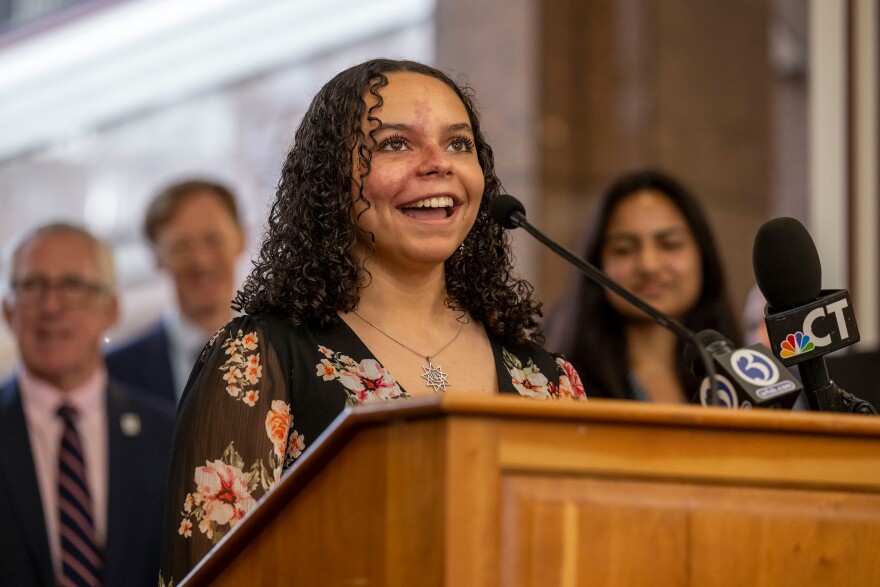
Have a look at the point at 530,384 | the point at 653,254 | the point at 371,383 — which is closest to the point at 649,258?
the point at 653,254

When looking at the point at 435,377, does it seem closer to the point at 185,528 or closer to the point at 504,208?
the point at 504,208

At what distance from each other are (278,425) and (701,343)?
2.18 feet

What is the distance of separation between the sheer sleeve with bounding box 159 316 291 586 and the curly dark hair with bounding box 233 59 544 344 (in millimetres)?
150

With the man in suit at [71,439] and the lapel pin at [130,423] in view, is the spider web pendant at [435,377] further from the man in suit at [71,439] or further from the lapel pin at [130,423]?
the lapel pin at [130,423]

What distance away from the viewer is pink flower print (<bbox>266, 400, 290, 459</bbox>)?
207 cm

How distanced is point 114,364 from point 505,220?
8.94 ft

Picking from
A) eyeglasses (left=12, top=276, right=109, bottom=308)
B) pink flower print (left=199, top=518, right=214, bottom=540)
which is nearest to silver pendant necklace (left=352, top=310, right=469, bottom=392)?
pink flower print (left=199, top=518, right=214, bottom=540)

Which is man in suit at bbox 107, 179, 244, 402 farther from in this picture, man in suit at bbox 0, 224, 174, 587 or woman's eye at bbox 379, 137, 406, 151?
woman's eye at bbox 379, 137, 406, 151

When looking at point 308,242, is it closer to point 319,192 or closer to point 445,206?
point 319,192

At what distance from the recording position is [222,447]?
2.04m

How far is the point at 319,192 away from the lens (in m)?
2.32

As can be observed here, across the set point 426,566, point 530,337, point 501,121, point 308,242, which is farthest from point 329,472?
point 501,121

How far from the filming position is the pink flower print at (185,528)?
2.00 meters

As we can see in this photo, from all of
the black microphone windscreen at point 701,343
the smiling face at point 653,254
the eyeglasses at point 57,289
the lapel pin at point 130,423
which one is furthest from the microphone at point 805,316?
the eyeglasses at point 57,289
